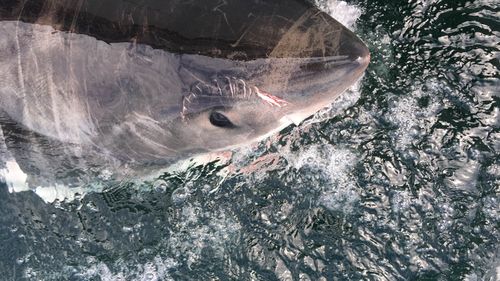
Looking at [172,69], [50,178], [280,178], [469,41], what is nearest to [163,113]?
[172,69]

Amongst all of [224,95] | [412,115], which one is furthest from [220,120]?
[412,115]

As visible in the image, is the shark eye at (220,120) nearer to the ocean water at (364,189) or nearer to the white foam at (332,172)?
the ocean water at (364,189)

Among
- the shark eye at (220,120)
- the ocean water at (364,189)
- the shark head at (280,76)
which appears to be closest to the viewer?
the shark head at (280,76)

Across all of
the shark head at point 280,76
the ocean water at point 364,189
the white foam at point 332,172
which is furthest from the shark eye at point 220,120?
the white foam at point 332,172

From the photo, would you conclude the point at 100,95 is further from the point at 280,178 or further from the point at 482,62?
the point at 482,62

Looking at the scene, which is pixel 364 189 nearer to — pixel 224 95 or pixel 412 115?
pixel 412 115

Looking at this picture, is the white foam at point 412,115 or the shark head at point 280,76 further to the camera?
the white foam at point 412,115
